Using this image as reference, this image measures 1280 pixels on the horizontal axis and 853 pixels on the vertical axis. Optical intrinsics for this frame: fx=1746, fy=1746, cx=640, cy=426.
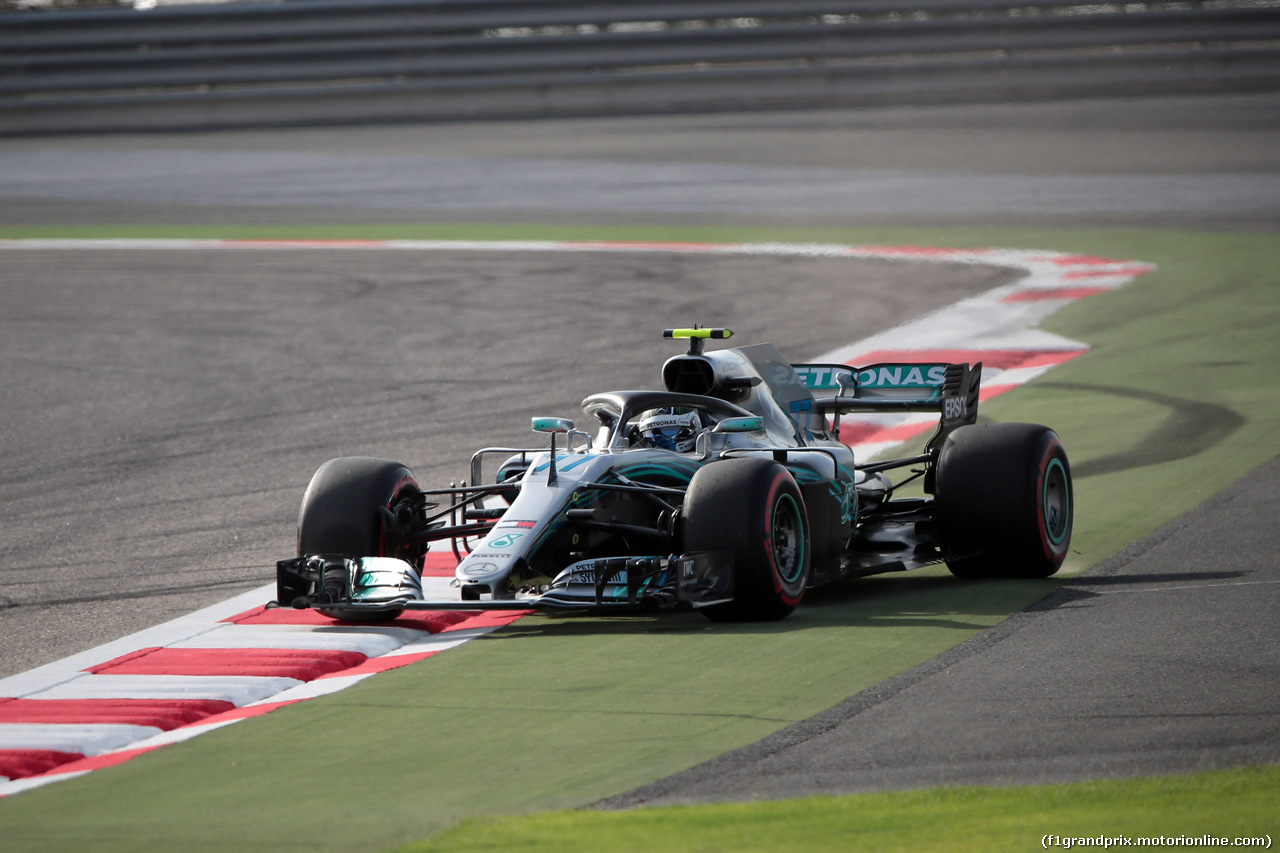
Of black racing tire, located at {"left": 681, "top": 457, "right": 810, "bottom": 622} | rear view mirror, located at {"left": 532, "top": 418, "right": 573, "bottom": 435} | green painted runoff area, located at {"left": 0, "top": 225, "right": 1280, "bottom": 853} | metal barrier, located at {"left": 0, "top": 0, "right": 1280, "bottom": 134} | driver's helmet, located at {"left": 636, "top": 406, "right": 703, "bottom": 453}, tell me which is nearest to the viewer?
green painted runoff area, located at {"left": 0, "top": 225, "right": 1280, "bottom": 853}

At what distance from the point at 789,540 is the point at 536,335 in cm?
988

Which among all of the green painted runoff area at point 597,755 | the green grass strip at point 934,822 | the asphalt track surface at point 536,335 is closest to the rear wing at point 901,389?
the green painted runoff area at point 597,755

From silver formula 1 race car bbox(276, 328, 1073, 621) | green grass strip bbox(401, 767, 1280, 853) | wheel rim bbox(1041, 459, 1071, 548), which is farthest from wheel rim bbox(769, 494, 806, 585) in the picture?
green grass strip bbox(401, 767, 1280, 853)

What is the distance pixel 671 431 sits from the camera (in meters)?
8.94

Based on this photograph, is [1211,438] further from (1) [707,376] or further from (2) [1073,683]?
(2) [1073,683]

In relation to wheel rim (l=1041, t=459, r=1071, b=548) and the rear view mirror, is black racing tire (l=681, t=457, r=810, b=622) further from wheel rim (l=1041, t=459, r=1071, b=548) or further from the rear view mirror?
wheel rim (l=1041, t=459, r=1071, b=548)

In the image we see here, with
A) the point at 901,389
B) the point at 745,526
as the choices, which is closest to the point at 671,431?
the point at 745,526

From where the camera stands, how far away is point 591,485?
8.30 meters

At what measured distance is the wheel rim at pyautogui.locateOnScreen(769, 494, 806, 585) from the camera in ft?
27.1

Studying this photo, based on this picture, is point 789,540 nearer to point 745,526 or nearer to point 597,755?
point 745,526

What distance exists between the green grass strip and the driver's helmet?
3.72m

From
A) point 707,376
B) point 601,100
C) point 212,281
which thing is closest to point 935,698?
point 707,376

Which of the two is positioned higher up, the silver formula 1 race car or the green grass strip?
the silver formula 1 race car

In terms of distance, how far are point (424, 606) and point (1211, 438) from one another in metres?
7.02
